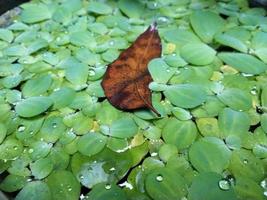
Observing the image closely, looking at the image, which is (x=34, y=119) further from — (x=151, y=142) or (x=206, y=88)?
(x=206, y=88)

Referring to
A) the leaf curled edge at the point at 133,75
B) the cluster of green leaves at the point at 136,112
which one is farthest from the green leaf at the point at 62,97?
the leaf curled edge at the point at 133,75

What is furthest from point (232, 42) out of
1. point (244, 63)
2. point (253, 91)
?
point (253, 91)

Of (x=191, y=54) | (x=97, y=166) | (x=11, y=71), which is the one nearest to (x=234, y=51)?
(x=191, y=54)

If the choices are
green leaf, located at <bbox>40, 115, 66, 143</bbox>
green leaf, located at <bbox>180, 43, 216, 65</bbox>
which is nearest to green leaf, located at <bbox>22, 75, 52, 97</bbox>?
green leaf, located at <bbox>40, 115, 66, 143</bbox>

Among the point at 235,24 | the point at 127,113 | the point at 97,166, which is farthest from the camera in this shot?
the point at 235,24

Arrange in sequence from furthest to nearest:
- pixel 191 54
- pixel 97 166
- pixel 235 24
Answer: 1. pixel 235 24
2. pixel 191 54
3. pixel 97 166

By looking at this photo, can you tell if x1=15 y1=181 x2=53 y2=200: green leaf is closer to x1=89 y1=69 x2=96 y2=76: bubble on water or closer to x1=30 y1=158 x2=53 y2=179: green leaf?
x1=30 y1=158 x2=53 y2=179: green leaf
